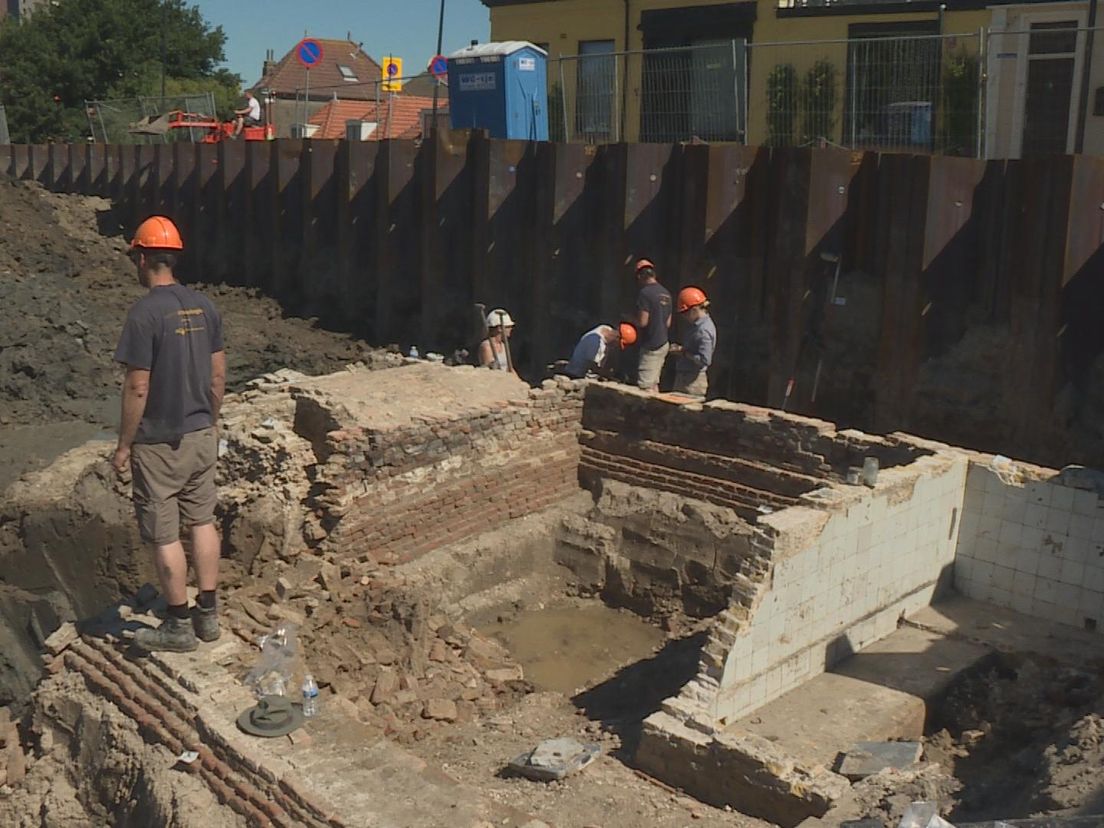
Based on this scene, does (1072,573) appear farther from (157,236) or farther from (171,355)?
(157,236)

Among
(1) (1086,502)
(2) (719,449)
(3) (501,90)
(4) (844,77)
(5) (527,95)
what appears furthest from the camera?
(5) (527,95)

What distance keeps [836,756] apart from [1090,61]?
13.5 meters

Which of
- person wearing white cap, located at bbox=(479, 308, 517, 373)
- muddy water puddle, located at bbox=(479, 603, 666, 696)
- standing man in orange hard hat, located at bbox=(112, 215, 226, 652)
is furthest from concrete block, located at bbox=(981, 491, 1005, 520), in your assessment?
person wearing white cap, located at bbox=(479, 308, 517, 373)

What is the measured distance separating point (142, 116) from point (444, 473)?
31.2 meters

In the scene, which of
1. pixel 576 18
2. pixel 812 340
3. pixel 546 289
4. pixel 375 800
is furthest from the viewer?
pixel 576 18

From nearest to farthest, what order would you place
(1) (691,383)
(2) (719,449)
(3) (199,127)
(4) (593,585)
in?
1. (2) (719,449)
2. (4) (593,585)
3. (1) (691,383)
4. (3) (199,127)

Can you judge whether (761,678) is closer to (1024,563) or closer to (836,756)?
(836,756)

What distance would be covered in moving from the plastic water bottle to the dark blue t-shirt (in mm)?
6284

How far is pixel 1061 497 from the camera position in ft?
26.9

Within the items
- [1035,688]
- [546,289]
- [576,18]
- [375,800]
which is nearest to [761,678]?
[1035,688]

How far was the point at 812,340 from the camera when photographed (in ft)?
42.1

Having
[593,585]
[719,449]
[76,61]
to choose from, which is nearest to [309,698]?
[593,585]

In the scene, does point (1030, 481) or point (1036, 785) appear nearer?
point (1036, 785)

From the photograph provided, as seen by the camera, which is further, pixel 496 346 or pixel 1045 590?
Answer: pixel 496 346
